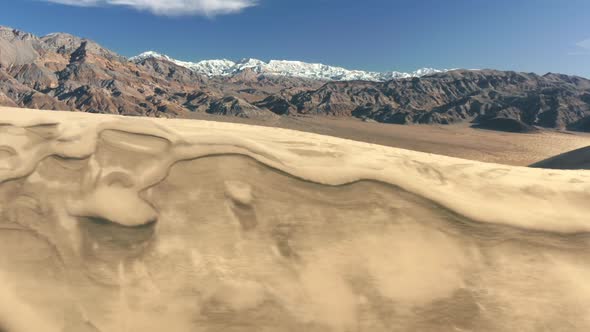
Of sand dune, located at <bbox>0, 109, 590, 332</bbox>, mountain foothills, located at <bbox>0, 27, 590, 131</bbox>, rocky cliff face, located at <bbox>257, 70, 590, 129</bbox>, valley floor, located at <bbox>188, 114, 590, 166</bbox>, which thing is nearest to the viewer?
sand dune, located at <bbox>0, 109, 590, 332</bbox>

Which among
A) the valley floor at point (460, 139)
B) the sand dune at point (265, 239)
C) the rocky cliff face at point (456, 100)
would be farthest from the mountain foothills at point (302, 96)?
the sand dune at point (265, 239)

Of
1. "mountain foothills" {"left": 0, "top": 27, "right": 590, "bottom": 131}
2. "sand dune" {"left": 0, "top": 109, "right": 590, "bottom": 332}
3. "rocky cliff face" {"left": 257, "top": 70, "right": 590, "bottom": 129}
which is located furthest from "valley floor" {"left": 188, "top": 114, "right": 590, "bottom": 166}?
"sand dune" {"left": 0, "top": 109, "right": 590, "bottom": 332}

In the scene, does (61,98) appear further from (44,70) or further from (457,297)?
(457,297)

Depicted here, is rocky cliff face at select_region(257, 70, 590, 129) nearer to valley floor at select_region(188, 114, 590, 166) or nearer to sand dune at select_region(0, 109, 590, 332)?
valley floor at select_region(188, 114, 590, 166)

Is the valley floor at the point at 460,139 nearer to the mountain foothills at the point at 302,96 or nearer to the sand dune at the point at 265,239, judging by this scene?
the mountain foothills at the point at 302,96


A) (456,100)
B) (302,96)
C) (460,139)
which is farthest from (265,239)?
(456,100)

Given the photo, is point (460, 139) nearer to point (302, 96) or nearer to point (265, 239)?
point (302, 96)
